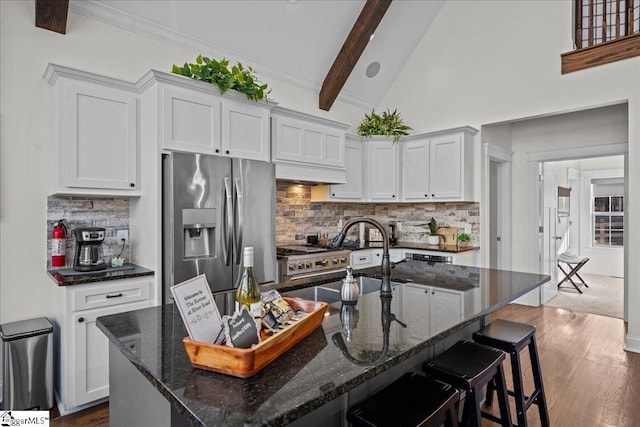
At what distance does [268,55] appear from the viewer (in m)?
4.35

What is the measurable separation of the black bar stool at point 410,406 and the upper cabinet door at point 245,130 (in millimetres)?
2456

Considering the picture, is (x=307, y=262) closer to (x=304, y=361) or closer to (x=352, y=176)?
(x=352, y=176)

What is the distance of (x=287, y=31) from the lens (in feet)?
14.0

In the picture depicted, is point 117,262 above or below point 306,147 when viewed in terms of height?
below

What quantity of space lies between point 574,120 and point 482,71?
1403 millimetres

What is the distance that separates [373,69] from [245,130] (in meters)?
2.80

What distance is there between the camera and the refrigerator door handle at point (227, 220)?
3121mm

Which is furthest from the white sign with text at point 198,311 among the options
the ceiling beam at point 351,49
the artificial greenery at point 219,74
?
the ceiling beam at point 351,49

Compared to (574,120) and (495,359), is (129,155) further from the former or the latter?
(574,120)

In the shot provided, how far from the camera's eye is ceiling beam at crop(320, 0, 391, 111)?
4410 millimetres

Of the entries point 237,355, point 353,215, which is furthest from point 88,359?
point 353,215

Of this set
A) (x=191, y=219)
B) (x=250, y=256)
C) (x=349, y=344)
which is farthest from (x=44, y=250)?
(x=349, y=344)

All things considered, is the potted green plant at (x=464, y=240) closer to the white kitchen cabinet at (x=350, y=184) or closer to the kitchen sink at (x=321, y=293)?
the white kitchen cabinet at (x=350, y=184)

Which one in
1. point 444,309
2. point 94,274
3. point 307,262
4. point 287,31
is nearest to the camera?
point 444,309
